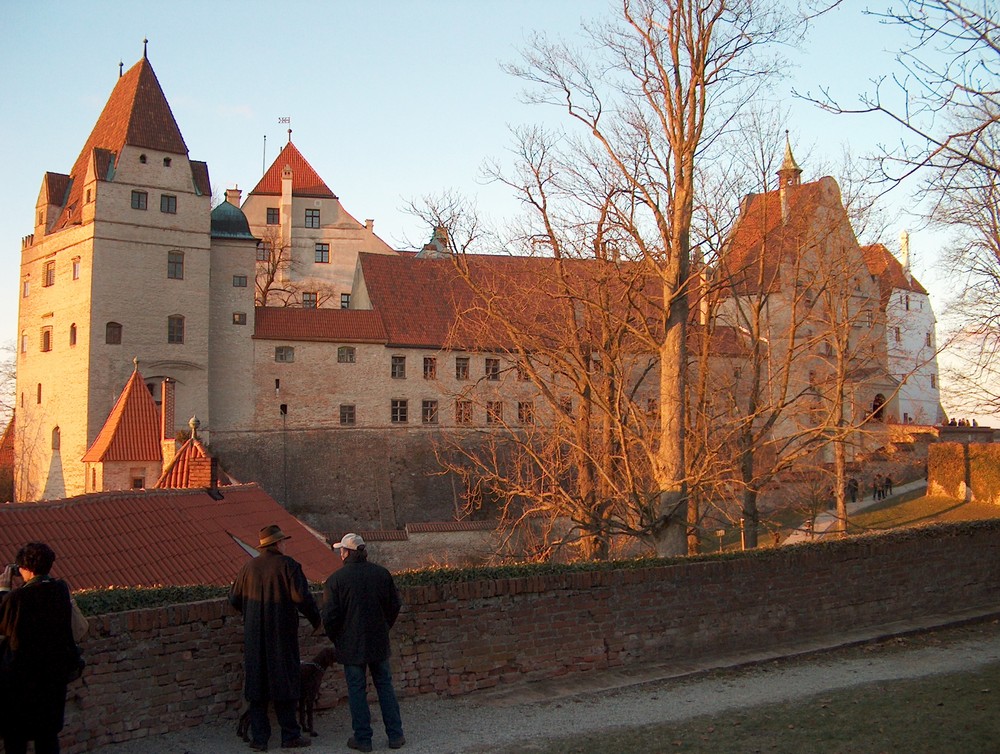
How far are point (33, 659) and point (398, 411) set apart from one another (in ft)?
Answer: 126

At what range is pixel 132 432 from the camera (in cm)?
3397

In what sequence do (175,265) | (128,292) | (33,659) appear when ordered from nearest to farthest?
(33,659), (128,292), (175,265)

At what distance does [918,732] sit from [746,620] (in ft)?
11.3

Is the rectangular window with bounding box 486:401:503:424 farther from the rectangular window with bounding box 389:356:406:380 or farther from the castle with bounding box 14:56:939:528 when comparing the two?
the rectangular window with bounding box 389:356:406:380

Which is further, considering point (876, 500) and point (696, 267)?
point (876, 500)

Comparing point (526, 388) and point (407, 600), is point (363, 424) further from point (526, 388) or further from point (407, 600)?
point (407, 600)

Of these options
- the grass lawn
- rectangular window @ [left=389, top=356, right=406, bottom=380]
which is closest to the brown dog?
the grass lawn

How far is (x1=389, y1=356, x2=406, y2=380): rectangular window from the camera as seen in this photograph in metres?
44.8

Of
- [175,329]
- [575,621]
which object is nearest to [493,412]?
[575,621]

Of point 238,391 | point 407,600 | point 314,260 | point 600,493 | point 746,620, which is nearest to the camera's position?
point 407,600

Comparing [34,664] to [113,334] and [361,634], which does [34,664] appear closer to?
[361,634]

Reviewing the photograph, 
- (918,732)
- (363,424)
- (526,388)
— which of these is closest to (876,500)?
(526,388)

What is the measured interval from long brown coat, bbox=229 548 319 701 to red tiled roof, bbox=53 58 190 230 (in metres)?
39.9

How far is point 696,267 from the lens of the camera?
49.8 feet
